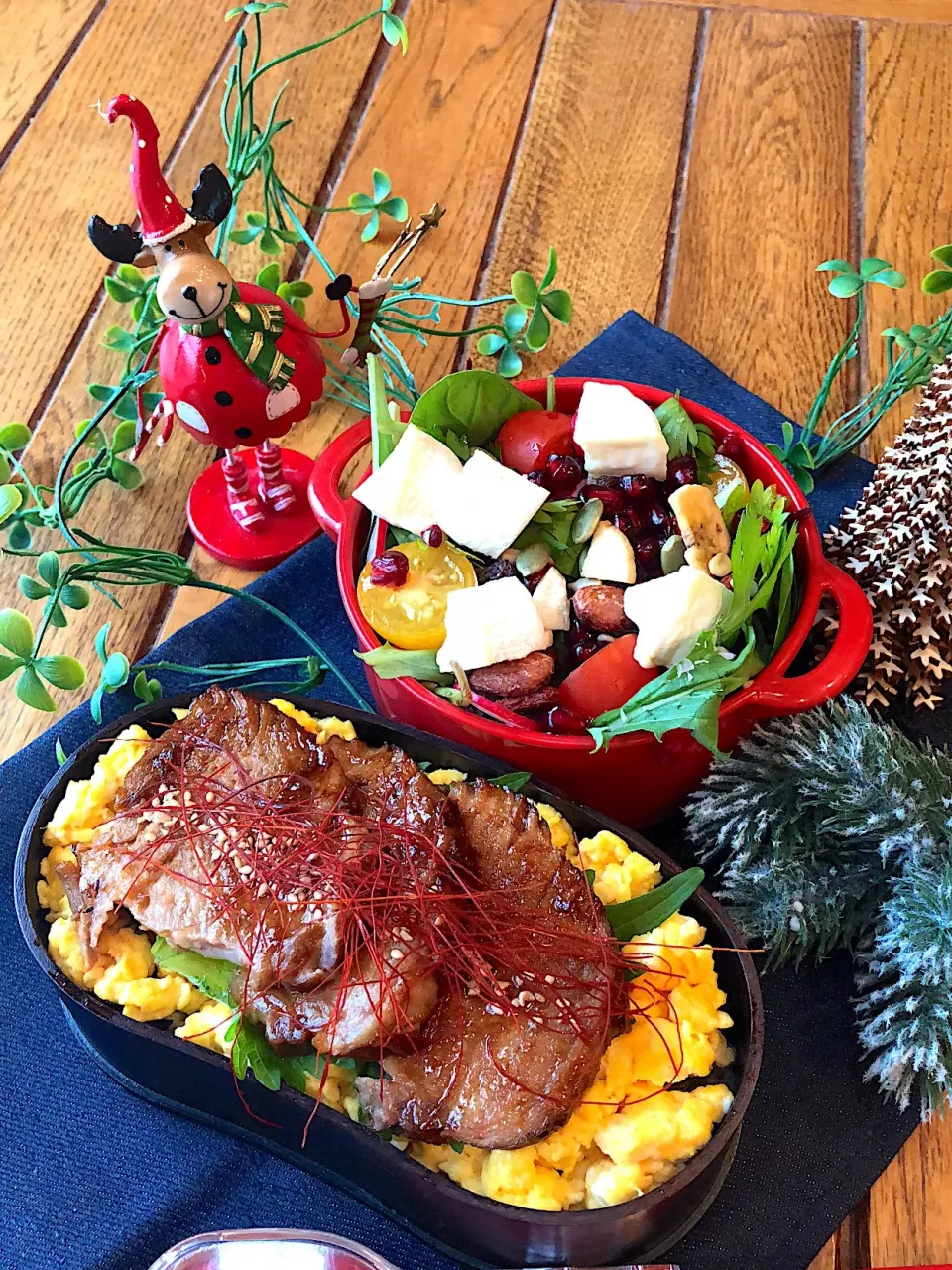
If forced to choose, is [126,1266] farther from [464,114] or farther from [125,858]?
[464,114]

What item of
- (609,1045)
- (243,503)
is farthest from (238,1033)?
(243,503)

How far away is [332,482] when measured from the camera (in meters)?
1.25

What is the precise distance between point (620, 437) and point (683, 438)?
0.10 metres

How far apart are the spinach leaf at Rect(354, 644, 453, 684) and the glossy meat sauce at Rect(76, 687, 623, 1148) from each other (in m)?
0.10

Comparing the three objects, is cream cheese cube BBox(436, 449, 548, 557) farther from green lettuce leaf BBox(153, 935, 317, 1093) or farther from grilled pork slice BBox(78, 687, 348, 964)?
green lettuce leaf BBox(153, 935, 317, 1093)

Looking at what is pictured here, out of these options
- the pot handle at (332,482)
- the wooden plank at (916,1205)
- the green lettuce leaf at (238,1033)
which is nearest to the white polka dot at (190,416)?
the pot handle at (332,482)

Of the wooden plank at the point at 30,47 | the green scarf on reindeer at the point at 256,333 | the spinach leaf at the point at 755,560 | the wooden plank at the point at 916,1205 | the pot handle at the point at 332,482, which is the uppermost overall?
the wooden plank at the point at 30,47

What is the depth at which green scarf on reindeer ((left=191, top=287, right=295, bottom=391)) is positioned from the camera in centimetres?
115

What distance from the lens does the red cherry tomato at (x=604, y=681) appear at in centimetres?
108

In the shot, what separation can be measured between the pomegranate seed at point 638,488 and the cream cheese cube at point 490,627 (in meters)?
0.18

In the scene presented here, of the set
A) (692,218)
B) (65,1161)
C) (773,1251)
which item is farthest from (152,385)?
(773,1251)

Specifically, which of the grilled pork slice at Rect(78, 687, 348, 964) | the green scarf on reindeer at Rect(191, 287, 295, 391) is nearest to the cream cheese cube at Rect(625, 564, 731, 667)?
the grilled pork slice at Rect(78, 687, 348, 964)

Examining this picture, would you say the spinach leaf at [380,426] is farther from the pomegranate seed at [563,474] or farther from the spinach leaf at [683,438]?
the spinach leaf at [683,438]

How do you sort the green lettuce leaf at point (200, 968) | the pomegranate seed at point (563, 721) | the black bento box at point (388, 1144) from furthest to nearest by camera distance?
A: the pomegranate seed at point (563, 721) < the green lettuce leaf at point (200, 968) < the black bento box at point (388, 1144)
